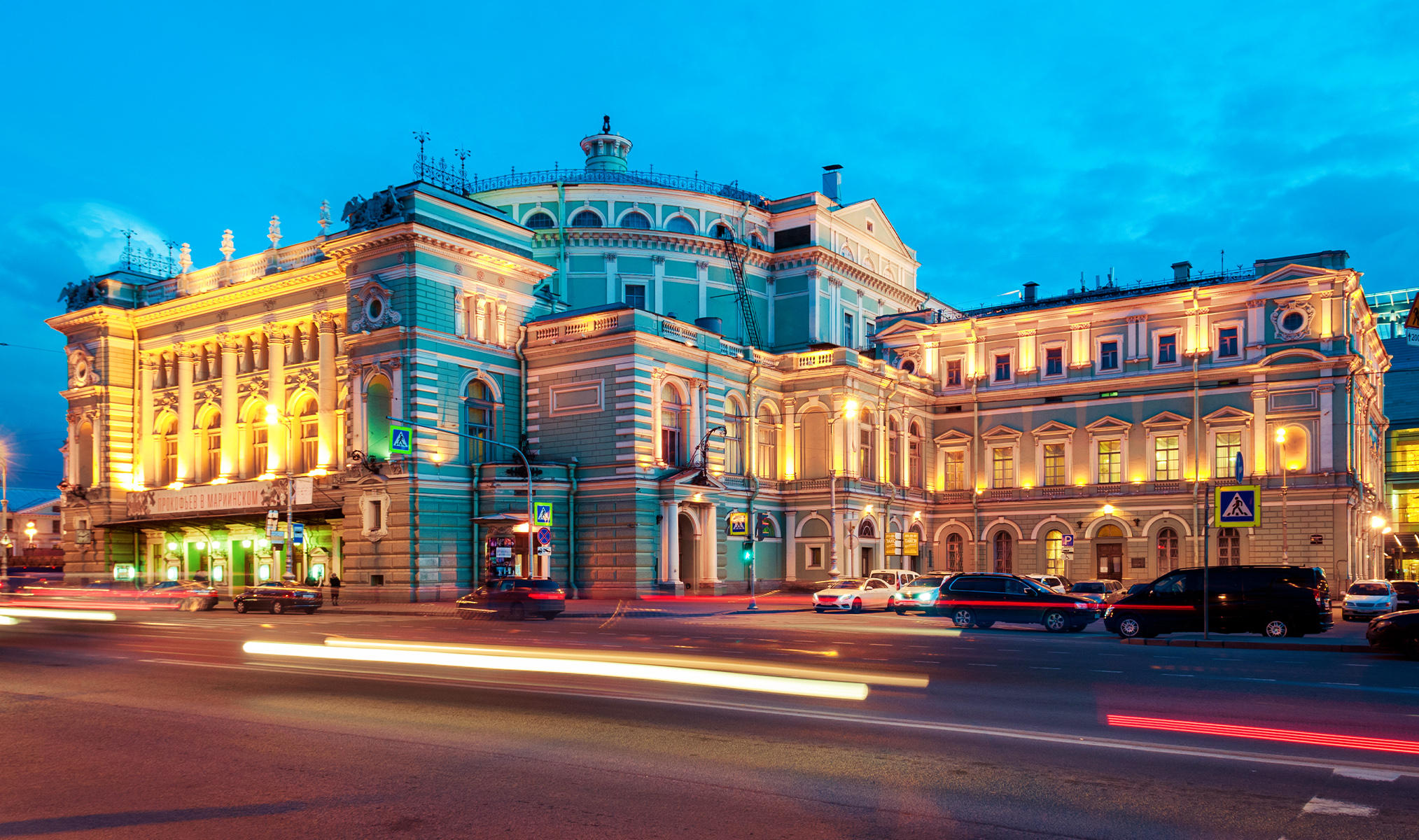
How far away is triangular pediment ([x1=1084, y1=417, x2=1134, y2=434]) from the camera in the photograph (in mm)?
60250

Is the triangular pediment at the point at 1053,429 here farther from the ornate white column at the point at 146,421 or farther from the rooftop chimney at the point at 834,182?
the ornate white column at the point at 146,421

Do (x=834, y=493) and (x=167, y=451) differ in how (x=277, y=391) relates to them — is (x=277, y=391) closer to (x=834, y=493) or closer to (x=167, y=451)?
(x=167, y=451)

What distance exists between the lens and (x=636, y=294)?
2494 inches

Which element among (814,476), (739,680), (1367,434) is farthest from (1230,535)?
(739,680)

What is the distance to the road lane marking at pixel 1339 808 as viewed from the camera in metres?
8.73

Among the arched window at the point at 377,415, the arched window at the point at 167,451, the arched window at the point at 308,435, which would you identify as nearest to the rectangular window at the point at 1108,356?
the arched window at the point at 377,415

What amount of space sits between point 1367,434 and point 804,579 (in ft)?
114

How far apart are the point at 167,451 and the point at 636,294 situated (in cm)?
2770

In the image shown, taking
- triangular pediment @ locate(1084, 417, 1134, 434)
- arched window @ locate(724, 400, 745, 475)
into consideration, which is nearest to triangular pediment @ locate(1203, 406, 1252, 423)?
triangular pediment @ locate(1084, 417, 1134, 434)

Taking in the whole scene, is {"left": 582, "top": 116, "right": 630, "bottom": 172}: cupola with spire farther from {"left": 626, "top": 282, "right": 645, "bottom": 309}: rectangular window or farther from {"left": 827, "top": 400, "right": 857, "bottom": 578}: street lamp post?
{"left": 827, "top": 400, "right": 857, "bottom": 578}: street lamp post

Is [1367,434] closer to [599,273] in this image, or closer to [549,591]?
[599,273]

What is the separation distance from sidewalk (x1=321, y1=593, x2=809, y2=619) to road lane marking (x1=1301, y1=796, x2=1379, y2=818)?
2981 cm

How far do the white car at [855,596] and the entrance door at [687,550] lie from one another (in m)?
9.50

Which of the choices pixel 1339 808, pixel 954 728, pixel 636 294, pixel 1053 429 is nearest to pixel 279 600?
pixel 636 294
